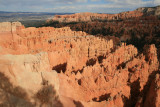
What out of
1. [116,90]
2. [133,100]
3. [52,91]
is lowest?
[133,100]

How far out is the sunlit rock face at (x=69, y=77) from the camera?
14.8 feet

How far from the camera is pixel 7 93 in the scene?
3.95 metres

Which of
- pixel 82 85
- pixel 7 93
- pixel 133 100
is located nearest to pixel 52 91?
pixel 7 93

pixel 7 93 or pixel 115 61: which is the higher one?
pixel 7 93

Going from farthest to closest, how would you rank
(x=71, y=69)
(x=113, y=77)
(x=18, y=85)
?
(x=71, y=69)
(x=113, y=77)
(x=18, y=85)

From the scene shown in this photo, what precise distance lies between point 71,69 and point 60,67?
2.46 m

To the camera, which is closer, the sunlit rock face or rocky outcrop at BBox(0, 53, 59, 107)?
rocky outcrop at BBox(0, 53, 59, 107)

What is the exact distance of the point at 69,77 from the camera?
1008 centimetres

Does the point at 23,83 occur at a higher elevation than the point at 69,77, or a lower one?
higher

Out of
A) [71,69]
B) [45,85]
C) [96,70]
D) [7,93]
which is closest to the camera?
[7,93]

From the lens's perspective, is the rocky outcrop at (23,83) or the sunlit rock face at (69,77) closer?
the rocky outcrop at (23,83)

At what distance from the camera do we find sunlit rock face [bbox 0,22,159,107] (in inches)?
177

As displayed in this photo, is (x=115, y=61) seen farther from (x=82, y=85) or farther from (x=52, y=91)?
(x=52, y=91)

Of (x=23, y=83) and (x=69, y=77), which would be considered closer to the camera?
(x=23, y=83)
